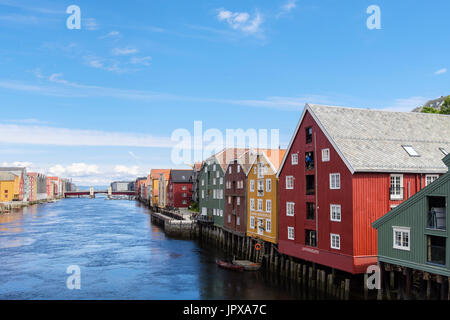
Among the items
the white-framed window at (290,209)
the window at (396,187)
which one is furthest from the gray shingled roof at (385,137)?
the white-framed window at (290,209)

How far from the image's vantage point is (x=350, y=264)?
33.2 meters

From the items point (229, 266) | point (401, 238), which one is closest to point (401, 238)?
point (401, 238)

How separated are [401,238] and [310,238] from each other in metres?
11.1

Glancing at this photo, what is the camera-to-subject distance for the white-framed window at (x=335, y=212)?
34.9 m

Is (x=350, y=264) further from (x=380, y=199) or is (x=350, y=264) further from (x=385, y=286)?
(x=380, y=199)

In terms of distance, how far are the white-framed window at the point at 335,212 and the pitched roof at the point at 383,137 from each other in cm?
386

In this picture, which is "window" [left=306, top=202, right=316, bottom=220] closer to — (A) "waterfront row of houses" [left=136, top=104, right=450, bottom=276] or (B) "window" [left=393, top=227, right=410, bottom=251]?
(A) "waterfront row of houses" [left=136, top=104, right=450, bottom=276]

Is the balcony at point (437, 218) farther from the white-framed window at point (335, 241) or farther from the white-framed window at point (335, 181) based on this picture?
the white-framed window at point (335, 241)

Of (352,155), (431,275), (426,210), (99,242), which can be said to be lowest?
(99,242)

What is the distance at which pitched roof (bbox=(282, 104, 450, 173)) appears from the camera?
113ft
